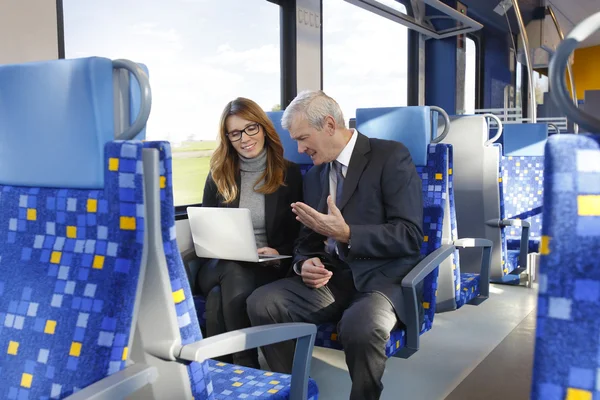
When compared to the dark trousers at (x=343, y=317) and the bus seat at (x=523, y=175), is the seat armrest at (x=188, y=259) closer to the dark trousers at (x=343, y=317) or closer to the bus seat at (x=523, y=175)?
the dark trousers at (x=343, y=317)

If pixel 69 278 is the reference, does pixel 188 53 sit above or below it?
above

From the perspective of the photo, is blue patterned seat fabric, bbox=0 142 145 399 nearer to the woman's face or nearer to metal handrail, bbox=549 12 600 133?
metal handrail, bbox=549 12 600 133

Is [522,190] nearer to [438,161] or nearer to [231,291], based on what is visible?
[438,161]

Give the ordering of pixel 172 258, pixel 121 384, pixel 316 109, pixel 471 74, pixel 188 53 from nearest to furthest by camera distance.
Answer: pixel 121 384
pixel 172 258
pixel 316 109
pixel 188 53
pixel 471 74

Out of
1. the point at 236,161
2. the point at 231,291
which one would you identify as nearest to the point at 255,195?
the point at 236,161

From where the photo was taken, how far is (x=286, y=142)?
8.84 feet

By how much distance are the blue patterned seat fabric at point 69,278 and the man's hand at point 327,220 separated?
0.94 m

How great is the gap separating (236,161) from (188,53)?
1049mm

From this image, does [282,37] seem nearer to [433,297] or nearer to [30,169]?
[433,297]

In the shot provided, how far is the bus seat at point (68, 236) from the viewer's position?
1.02 metres

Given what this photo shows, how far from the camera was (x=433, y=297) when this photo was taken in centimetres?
220

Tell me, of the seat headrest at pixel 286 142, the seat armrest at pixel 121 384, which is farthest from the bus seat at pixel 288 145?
the seat armrest at pixel 121 384

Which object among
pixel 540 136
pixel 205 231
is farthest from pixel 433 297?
pixel 540 136

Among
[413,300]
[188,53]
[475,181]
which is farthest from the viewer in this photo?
[475,181]
